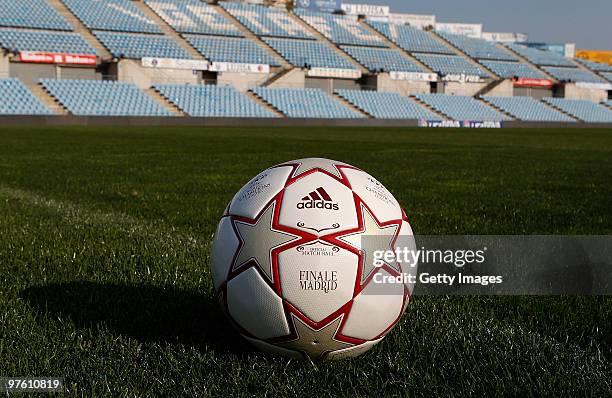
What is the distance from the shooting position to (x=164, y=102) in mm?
37344

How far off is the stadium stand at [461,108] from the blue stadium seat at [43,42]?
2243cm

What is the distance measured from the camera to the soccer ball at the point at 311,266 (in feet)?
7.39

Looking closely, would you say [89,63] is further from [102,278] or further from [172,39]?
[102,278]

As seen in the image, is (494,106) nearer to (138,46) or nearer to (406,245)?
(138,46)

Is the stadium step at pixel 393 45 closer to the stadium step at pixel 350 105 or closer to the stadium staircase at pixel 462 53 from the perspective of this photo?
the stadium staircase at pixel 462 53

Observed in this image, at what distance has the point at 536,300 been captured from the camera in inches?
130

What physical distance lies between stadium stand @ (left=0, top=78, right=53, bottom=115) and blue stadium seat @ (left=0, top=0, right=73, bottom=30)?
560cm

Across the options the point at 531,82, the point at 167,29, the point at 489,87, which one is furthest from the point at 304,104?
the point at 531,82

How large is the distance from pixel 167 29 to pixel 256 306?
143ft

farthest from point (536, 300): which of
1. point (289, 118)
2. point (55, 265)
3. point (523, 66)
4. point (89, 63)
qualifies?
point (523, 66)

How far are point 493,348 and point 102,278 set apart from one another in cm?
209

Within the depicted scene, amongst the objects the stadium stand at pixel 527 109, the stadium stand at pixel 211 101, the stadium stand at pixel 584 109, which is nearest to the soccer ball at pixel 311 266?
the stadium stand at pixel 211 101

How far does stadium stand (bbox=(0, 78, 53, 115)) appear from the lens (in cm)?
3183

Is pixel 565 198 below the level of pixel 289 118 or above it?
above
